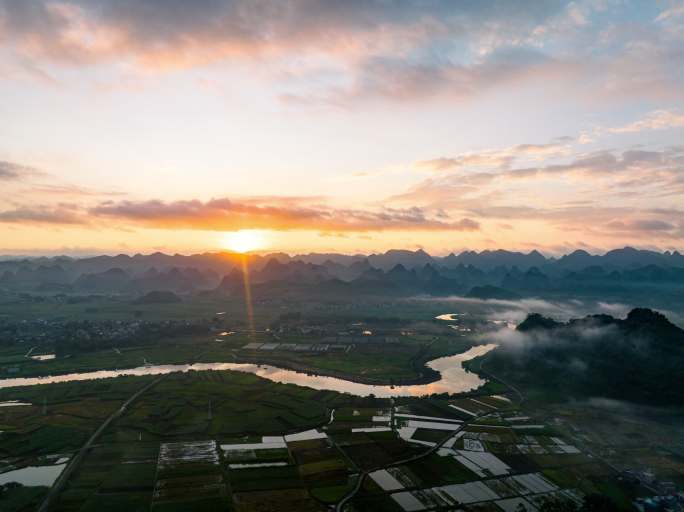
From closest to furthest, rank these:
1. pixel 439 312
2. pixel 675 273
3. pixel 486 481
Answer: pixel 486 481
pixel 439 312
pixel 675 273

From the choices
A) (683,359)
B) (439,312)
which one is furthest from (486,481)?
(439,312)

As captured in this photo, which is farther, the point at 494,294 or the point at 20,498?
the point at 494,294

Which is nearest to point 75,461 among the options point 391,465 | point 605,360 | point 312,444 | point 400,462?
point 312,444

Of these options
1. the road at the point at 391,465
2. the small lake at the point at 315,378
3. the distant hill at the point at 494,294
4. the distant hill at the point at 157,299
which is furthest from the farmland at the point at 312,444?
the distant hill at the point at 494,294

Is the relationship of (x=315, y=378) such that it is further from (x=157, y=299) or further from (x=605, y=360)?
(x=157, y=299)

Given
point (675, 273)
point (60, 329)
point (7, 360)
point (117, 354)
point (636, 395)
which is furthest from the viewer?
point (675, 273)

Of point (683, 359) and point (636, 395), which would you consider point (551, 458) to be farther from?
point (683, 359)

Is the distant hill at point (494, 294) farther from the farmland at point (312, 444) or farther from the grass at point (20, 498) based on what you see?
the grass at point (20, 498)
